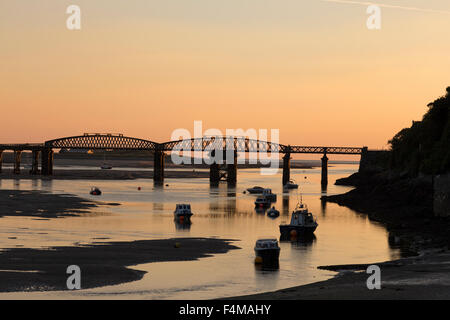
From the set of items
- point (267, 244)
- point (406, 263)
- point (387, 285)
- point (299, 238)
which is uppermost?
point (267, 244)

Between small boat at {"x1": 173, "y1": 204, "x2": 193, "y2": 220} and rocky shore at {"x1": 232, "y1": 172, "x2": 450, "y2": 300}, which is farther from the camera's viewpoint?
small boat at {"x1": 173, "y1": 204, "x2": 193, "y2": 220}

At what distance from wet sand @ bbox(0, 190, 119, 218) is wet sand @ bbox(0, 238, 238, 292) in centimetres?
3239

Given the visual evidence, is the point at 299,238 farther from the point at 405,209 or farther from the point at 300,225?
the point at 405,209

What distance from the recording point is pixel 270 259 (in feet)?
198

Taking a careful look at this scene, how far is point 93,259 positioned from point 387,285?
24417 millimetres

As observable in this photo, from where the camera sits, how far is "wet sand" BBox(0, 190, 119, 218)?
340ft

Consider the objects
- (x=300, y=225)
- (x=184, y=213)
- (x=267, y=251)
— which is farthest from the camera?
(x=184, y=213)

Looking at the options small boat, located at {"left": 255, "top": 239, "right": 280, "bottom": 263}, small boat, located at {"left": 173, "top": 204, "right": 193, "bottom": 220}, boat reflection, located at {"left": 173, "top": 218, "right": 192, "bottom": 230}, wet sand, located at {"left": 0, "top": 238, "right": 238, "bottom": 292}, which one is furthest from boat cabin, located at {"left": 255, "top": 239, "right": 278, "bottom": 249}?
small boat, located at {"left": 173, "top": 204, "right": 193, "bottom": 220}

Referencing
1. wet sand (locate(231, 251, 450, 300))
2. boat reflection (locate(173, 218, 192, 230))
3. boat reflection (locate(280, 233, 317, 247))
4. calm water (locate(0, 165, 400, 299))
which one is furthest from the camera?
boat reflection (locate(173, 218, 192, 230))

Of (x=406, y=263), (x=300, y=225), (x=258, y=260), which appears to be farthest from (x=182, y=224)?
(x=406, y=263)

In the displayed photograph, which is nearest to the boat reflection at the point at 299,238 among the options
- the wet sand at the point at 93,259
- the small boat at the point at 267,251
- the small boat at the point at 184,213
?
the wet sand at the point at 93,259

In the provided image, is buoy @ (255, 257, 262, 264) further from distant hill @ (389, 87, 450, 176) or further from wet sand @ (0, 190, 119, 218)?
distant hill @ (389, 87, 450, 176)

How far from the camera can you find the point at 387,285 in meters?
47.0
